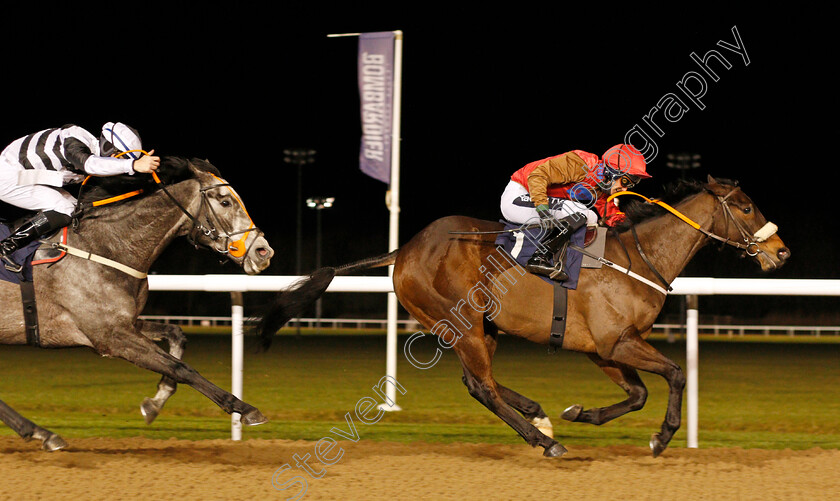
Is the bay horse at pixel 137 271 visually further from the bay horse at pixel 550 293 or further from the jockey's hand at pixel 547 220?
the jockey's hand at pixel 547 220

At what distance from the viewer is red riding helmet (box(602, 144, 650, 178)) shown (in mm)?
4703

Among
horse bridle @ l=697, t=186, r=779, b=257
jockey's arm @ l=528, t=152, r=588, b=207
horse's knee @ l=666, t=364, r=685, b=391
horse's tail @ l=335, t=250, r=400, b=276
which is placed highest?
jockey's arm @ l=528, t=152, r=588, b=207

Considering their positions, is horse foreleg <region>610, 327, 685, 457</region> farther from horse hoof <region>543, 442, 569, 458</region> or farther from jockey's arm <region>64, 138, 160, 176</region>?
jockey's arm <region>64, 138, 160, 176</region>

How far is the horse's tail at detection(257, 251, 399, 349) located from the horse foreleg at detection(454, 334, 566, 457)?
684mm

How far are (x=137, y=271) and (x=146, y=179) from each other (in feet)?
1.61

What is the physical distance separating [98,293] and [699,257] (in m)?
24.8

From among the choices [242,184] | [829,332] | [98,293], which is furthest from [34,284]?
[242,184]

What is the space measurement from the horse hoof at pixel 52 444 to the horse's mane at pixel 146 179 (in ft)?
3.93

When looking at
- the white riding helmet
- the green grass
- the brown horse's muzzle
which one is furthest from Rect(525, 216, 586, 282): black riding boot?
the white riding helmet

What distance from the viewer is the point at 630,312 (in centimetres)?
457

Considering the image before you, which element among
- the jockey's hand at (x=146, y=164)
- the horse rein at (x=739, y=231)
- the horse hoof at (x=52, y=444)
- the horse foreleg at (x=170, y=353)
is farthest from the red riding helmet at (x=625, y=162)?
the horse hoof at (x=52, y=444)

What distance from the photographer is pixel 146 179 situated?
4609mm

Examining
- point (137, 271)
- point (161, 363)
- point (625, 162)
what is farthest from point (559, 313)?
point (137, 271)

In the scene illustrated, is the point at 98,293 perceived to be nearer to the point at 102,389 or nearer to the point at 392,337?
the point at 392,337
